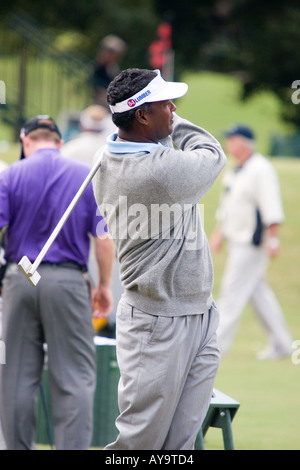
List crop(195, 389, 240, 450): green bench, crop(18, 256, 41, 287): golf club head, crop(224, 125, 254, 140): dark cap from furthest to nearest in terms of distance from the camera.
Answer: crop(224, 125, 254, 140): dark cap, crop(195, 389, 240, 450): green bench, crop(18, 256, 41, 287): golf club head

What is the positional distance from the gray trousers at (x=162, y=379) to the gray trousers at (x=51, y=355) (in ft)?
4.55

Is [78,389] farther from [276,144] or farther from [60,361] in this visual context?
[276,144]

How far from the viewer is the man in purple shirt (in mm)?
5473

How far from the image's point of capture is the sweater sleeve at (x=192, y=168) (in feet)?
12.8

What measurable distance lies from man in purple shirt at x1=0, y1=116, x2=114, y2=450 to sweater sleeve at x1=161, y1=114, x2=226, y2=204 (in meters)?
1.59

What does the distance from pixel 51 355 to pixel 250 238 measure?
16.1 ft

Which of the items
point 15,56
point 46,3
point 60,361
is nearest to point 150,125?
point 60,361

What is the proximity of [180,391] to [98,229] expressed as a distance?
5.94ft

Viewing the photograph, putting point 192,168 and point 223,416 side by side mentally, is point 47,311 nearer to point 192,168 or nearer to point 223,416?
point 223,416

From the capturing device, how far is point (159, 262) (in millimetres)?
3996

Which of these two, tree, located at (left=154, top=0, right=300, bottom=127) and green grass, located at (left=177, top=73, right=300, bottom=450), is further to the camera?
tree, located at (left=154, top=0, right=300, bottom=127)

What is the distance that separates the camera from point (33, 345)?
5520mm

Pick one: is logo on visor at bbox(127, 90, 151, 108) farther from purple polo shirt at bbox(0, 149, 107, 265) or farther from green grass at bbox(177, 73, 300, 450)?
green grass at bbox(177, 73, 300, 450)

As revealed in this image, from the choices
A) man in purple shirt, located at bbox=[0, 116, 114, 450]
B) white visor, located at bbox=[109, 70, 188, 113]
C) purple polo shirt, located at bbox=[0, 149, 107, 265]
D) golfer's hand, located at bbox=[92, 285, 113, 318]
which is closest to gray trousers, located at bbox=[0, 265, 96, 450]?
man in purple shirt, located at bbox=[0, 116, 114, 450]
